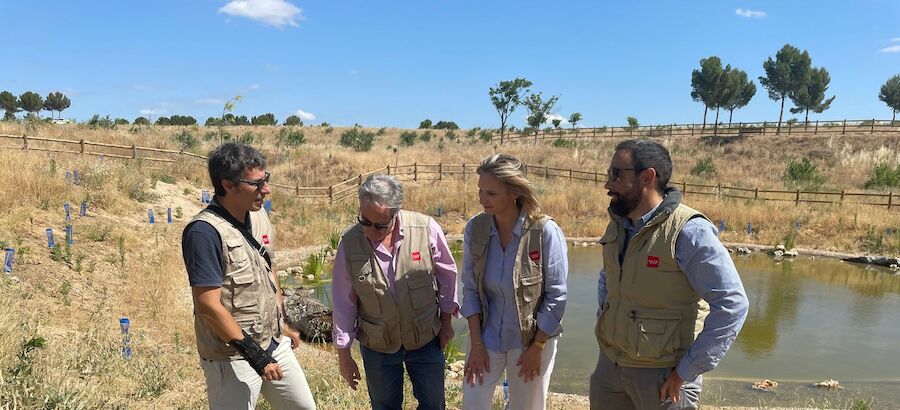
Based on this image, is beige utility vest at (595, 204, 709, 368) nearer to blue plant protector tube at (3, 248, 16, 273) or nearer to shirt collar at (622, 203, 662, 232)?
shirt collar at (622, 203, 662, 232)

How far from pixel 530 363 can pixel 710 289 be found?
2.77ft

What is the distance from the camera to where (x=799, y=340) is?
7.33 meters

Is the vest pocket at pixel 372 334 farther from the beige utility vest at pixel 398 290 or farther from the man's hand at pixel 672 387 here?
the man's hand at pixel 672 387

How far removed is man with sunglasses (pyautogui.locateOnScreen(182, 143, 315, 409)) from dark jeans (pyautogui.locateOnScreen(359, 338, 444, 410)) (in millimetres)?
334

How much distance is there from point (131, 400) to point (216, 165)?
2227 millimetres

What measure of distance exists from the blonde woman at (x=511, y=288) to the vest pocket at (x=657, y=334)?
396 mm

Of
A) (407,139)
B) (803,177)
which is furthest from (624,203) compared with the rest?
(407,139)

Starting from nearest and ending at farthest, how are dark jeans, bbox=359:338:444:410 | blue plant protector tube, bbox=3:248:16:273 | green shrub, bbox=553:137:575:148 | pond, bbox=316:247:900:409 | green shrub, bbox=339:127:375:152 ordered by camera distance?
dark jeans, bbox=359:338:444:410 < blue plant protector tube, bbox=3:248:16:273 < pond, bbox=316:247:900:409 < green shrub, bbox=339:127:375:152 < green shrub, bbox=553:137:575:148

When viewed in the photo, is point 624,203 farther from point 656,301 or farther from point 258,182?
point 258,182

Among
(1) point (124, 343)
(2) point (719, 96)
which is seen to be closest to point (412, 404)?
(1) point (124, 343)

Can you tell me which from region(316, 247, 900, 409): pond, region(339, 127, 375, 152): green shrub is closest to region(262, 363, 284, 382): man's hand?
region(316, 247, 900, 409): pond

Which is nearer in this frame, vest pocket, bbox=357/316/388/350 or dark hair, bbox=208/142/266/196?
dark hair, bbox=208/142/266/196

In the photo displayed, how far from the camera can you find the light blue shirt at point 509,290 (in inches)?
92.9

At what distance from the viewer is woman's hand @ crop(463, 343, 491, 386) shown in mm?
2406
